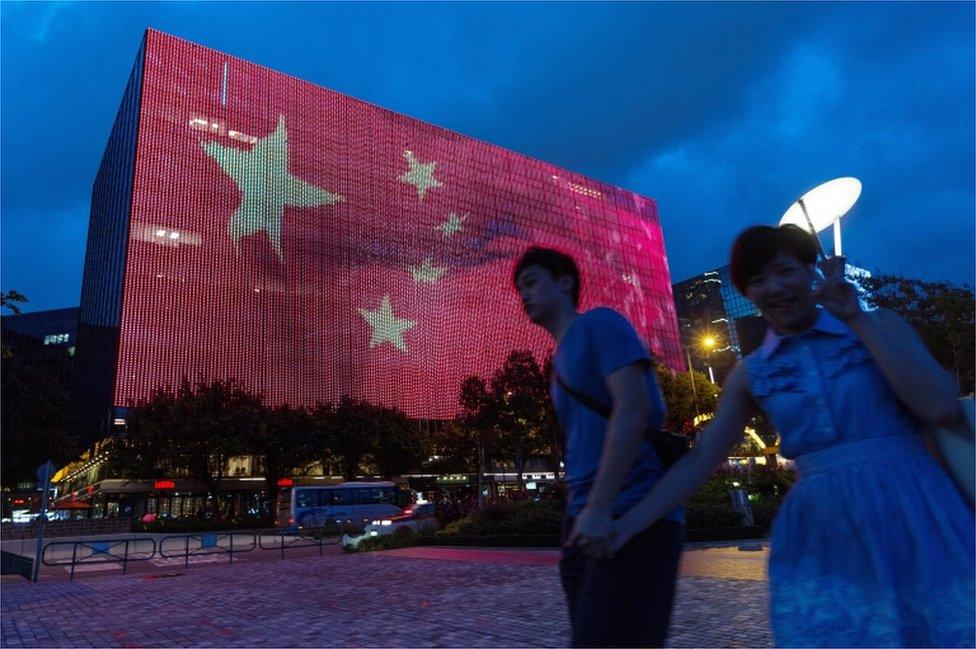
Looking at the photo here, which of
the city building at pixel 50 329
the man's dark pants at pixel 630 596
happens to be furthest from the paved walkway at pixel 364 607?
the city building at pixel 50 329

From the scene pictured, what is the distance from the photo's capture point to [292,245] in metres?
60.8

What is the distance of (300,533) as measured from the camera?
28.0 m

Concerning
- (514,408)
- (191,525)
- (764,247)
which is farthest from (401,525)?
(191,525)

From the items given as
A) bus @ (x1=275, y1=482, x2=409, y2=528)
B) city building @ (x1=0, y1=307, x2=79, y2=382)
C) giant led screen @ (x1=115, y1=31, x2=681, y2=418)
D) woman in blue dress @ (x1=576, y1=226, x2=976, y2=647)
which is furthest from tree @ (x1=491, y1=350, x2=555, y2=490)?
city building @ (x1=0, y1=307, x2=79, y2=382)

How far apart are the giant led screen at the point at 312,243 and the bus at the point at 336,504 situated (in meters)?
21.9

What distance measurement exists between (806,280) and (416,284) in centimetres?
6682

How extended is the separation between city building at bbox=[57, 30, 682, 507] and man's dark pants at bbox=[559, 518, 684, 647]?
5488 cm

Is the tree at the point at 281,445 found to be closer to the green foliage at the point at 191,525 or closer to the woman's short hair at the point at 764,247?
the green foliage at the point at 191,525

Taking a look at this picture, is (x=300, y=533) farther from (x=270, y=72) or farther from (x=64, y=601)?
(x=270, y=72)

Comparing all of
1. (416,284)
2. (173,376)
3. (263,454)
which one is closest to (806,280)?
(263,454)

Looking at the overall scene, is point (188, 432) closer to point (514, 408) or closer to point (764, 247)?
point (514, 408)

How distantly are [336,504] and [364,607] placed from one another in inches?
1082

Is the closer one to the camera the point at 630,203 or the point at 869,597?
the point at 869,597

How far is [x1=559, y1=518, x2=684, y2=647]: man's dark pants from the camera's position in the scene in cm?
183
